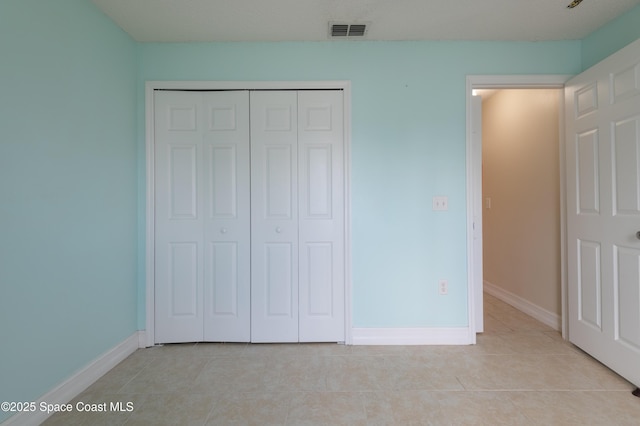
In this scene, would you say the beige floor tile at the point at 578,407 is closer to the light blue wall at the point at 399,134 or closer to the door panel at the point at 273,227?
the light blue wall at the point at 399,134

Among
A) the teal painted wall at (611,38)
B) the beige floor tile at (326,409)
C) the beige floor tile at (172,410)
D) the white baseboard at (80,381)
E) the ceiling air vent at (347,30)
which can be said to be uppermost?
the ceiling air vent at (347,30)

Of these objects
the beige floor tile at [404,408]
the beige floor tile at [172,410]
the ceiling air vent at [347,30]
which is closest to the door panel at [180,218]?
the beige floor tile at [172,410]

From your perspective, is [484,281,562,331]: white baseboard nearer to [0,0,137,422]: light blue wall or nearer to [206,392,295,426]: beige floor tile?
[206,392,295,426]: beige floor tile

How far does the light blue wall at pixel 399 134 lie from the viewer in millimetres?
2395

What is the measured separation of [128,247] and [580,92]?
367 centimetres

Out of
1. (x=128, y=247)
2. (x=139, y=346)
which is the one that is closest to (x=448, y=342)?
(x=139, y=346)

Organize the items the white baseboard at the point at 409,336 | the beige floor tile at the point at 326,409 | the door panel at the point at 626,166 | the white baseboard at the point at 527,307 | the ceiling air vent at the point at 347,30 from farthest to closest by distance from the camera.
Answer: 1. the white baseboard at the point at 527,307
2. the white baseboard at the point at 409,336
3. the ceiling air vent at the point at 347,30
4. the door panel at the point at 626,166
5. the beige floor tile at the point at 326,409

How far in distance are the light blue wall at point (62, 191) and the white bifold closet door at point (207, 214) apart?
0.94ft

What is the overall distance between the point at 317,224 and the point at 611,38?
256cm

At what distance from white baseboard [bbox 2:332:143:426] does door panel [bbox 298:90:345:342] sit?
1.33m

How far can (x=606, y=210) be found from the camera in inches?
78.1

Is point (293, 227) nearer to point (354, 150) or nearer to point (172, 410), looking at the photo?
point (354, 150)

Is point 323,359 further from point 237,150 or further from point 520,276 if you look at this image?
point 520,276

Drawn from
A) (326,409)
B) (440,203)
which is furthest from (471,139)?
(326,409)
